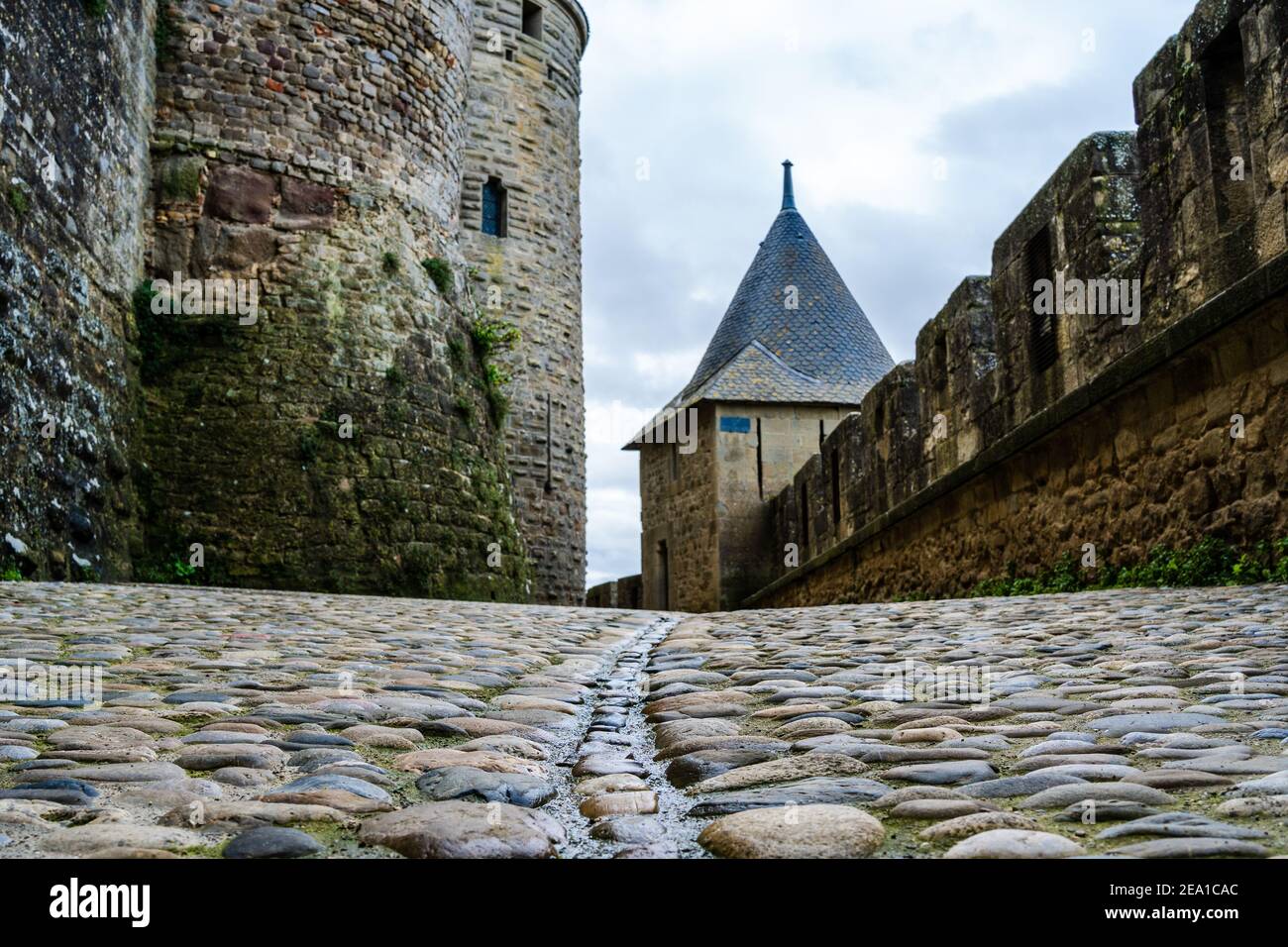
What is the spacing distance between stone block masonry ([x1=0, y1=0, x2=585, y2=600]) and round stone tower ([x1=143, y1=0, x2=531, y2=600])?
0.02m

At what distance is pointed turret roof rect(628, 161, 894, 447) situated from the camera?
22.7 metres

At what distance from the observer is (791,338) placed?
80.0ft

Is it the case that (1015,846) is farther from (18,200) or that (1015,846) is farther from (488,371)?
(488,371)

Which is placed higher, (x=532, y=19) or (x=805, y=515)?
(x=532, y=19)

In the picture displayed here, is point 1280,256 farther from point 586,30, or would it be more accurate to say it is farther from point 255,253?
point 586,30

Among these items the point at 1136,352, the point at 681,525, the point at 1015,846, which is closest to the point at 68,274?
the point at 1136,352

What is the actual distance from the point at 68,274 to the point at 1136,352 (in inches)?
297

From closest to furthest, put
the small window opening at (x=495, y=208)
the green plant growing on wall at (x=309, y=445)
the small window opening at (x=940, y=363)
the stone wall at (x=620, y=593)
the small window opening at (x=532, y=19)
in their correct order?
the small window opening at (x=940, y=363)
the green plant growing on wall at (x=309, y=445)
the small window opening at (x=495, y=208)
the small window opening at (x=532, y=19)
the stone wall at (x=620, y=593)

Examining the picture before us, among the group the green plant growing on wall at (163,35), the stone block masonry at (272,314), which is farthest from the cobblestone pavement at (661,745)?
the green plant growing on wall at (163,35)

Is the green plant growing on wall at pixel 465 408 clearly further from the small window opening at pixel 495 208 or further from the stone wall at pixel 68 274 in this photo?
the small window opening at pixel 495 208

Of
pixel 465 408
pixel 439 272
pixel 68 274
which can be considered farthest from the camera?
pixel 439 272

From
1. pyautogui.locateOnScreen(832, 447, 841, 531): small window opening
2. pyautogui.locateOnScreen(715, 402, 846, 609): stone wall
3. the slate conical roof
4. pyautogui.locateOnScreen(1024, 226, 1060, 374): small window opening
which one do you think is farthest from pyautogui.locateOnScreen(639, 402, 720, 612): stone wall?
pyautogui.locateOnScreen(1024, 226, 1060, 374): small window opening

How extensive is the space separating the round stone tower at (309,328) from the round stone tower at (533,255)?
5.17 metres

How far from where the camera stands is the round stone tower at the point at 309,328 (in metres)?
10.8
